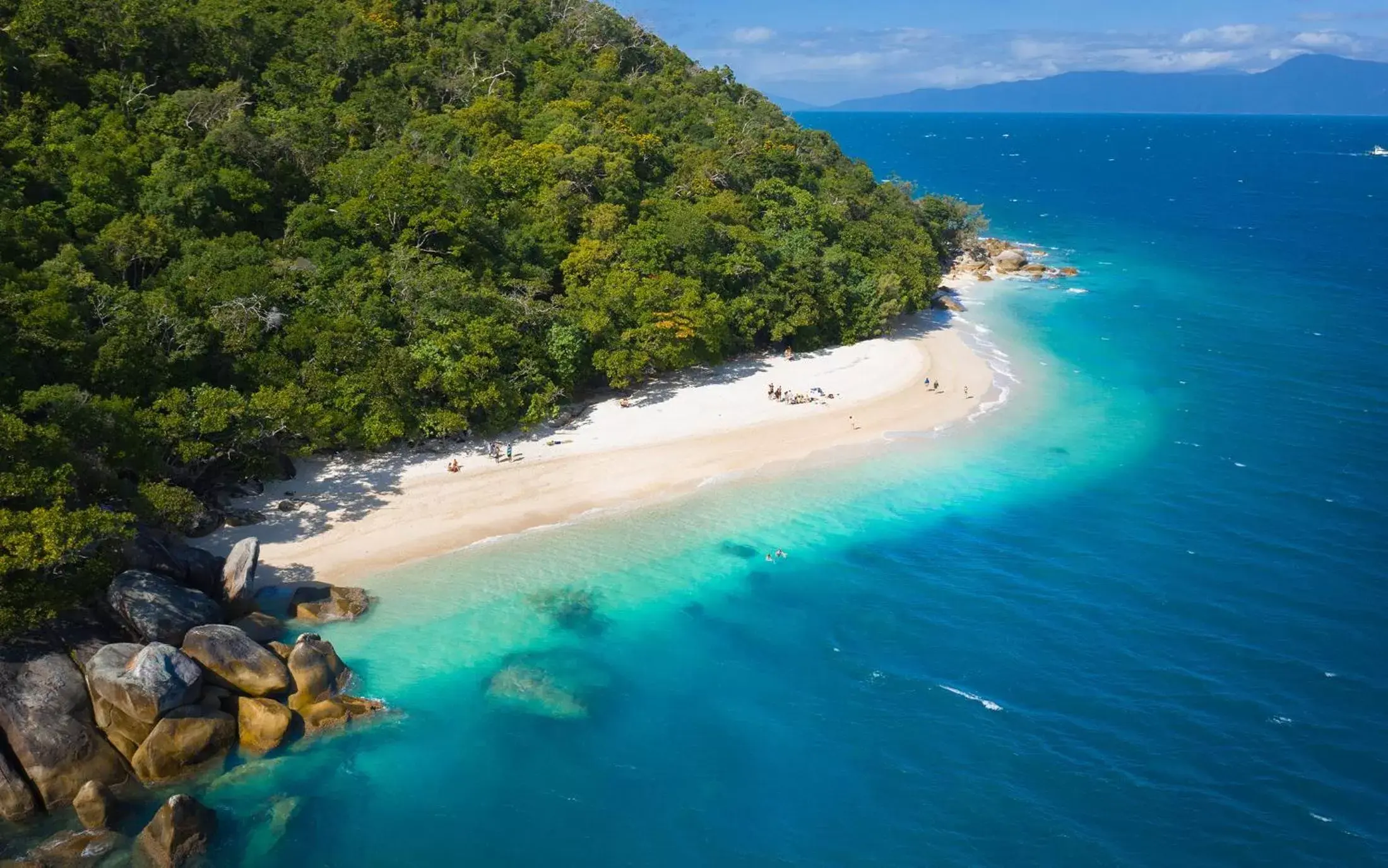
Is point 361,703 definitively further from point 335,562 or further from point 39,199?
point 39,199

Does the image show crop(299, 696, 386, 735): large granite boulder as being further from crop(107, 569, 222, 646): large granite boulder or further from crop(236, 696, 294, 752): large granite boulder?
crop(107, 569, 222, 646): large granite boulder

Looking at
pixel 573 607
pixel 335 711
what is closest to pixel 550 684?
pixel 573 607

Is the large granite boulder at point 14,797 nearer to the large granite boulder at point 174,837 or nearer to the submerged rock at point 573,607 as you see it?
the large granite boulder at point 174,837

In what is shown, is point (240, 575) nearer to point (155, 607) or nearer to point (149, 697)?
point (155, 607)

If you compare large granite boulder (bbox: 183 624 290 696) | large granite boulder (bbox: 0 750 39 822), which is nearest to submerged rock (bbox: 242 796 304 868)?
large granite boulder (bbox: 183 624 290 696)

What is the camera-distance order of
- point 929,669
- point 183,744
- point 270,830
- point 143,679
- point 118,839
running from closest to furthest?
point 118,839, point 270,830, point 143,679, point 183,744, point 929,669
